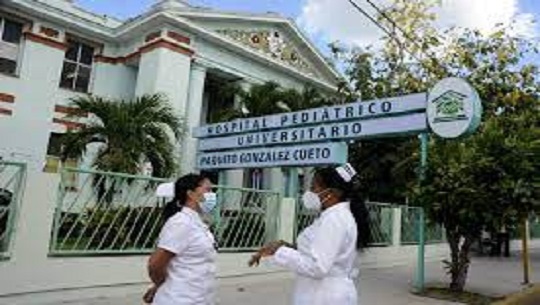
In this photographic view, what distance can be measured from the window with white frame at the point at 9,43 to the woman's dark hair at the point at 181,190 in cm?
1349

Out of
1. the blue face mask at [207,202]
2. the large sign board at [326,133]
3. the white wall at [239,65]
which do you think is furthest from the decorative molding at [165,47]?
the blue face mask at [207,202]

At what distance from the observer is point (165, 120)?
1186 centimetres

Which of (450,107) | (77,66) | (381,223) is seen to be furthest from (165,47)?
(450,107)

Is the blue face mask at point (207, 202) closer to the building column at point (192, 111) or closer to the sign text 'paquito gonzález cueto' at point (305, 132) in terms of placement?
the sign text 'paquito gonzález cueto' at point (305, 132)

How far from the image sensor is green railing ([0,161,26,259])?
634 centimetres

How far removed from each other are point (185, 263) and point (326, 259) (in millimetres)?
896

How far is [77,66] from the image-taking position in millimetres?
17047

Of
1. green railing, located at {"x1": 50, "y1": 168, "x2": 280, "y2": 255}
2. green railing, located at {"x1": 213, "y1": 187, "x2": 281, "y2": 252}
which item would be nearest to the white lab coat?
green railing, located at {"x1": 50, "y1": 168, "x2": 280, "y2": 255}

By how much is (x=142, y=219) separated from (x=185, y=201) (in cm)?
478

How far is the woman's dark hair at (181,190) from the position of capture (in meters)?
3.66

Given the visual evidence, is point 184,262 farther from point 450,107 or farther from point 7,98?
point 7,98

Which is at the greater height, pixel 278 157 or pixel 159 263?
pixel 278 157

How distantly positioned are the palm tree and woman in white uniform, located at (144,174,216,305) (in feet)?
24.0

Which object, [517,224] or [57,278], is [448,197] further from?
A: [57,278]
